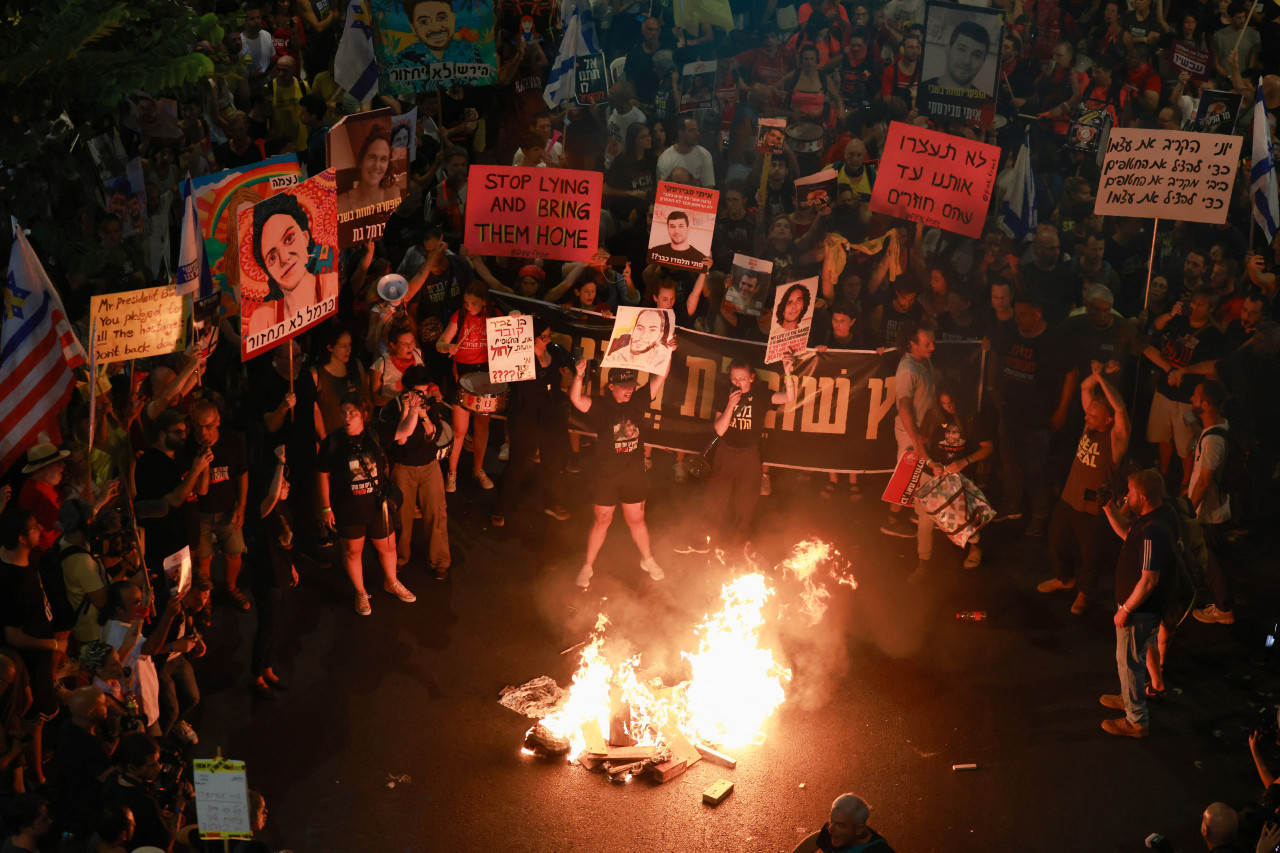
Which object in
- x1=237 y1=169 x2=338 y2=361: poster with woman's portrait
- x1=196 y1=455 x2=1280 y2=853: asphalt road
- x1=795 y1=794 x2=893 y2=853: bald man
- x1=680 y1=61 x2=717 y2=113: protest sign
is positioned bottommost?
x1=196 y1=455 x2=1280 y2=853: asphalt road

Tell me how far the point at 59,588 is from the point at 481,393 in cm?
501

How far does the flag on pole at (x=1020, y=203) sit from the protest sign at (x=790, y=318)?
3533mm

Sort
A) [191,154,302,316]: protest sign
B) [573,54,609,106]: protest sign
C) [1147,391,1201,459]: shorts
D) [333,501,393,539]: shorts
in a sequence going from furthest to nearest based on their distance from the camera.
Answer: [573,54,609,106]: protest sign, [1147,391,1201,459]: shorts, [333,501,393,539]: shorts, [191,154,302,316]: protest sign

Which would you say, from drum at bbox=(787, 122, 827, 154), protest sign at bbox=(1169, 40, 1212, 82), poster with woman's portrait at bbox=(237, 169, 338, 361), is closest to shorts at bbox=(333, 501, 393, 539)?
poster with woman's portrait at bbox=(237, 169, 338, 361)

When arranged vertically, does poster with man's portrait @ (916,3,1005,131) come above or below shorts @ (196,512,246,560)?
above

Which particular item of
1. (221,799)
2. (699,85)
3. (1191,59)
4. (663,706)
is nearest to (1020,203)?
(1191,59)

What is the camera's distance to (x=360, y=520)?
10.5 metres

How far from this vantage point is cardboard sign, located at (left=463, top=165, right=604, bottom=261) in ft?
39.7

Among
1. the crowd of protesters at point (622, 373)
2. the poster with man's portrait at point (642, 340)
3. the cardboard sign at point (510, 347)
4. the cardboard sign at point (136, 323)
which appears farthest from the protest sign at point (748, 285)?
the cardboard sign at point (136, 323)

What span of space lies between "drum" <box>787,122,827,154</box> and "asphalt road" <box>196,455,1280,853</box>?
574 cm

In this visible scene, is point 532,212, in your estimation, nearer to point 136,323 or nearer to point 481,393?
point 481,393

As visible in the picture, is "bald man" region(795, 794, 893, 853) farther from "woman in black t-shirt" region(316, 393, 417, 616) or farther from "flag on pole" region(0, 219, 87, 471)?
"flag on pole" region(0, 219, 87, 471)

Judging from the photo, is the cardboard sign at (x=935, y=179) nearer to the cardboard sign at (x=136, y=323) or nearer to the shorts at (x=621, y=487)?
the shorts at (x=621, y=487)

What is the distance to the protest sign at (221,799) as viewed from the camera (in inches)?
241
